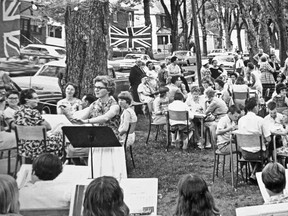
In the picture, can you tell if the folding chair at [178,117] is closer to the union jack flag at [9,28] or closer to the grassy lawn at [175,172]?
the grassy lawn at [175,172]

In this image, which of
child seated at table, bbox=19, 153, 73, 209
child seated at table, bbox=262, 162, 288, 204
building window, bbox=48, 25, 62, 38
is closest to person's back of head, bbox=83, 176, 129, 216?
child seated at table, bbox=19, 153, 73, 209

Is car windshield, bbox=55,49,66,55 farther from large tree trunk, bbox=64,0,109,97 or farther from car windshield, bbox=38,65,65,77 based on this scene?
large tree trunk, bbox=64,0,109,97

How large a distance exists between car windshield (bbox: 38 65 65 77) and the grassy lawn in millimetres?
4138

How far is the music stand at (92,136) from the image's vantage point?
22.9 feet

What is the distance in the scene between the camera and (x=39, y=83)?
1642 centimetres

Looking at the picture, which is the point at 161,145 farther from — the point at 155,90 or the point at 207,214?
the point at 207,214

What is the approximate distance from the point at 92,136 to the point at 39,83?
9692 mm

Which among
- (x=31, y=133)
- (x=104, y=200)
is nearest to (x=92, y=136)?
(x=31, y=133)

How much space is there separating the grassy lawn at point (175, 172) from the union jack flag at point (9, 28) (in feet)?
8.12

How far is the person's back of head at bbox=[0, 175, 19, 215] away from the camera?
13.7ft

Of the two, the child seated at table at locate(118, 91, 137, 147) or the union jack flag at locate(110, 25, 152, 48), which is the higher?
the union jack flag at locate(110, 25, 152, 48)

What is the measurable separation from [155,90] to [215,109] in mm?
4211

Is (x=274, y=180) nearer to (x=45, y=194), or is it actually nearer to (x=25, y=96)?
(x=45, y=194)

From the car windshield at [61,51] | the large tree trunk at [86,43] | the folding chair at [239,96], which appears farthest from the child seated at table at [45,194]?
the car windshield at [61,51]
